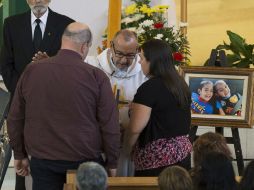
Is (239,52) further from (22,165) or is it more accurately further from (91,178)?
(91,178)

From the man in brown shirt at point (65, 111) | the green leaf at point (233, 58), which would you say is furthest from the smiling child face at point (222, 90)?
the man in brown shirt at point (65, 111)

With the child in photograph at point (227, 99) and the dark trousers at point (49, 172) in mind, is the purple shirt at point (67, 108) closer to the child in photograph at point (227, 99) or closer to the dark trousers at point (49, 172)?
the dark trousers at point (49, 172)

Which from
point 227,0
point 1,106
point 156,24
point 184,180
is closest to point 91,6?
point 156,24

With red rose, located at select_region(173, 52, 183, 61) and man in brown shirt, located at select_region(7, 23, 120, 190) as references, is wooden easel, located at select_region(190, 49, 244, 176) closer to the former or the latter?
red rose, located at select_region(173, 52, 183, 61)

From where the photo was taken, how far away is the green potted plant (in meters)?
7.05

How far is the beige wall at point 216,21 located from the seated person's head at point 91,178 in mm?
5460

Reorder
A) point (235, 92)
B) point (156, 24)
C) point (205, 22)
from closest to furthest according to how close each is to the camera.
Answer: point (235, 92) < point (156, 24) < point (205, 22)

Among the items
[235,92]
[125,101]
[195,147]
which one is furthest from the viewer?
[235,92]

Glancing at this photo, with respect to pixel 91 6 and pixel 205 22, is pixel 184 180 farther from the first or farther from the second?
pixel 205 22

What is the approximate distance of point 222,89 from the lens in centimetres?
588

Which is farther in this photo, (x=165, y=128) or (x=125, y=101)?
(x=125, y=101)

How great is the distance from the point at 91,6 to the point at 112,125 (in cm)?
399

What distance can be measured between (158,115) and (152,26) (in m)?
2.71

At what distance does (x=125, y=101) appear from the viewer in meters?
4.18
